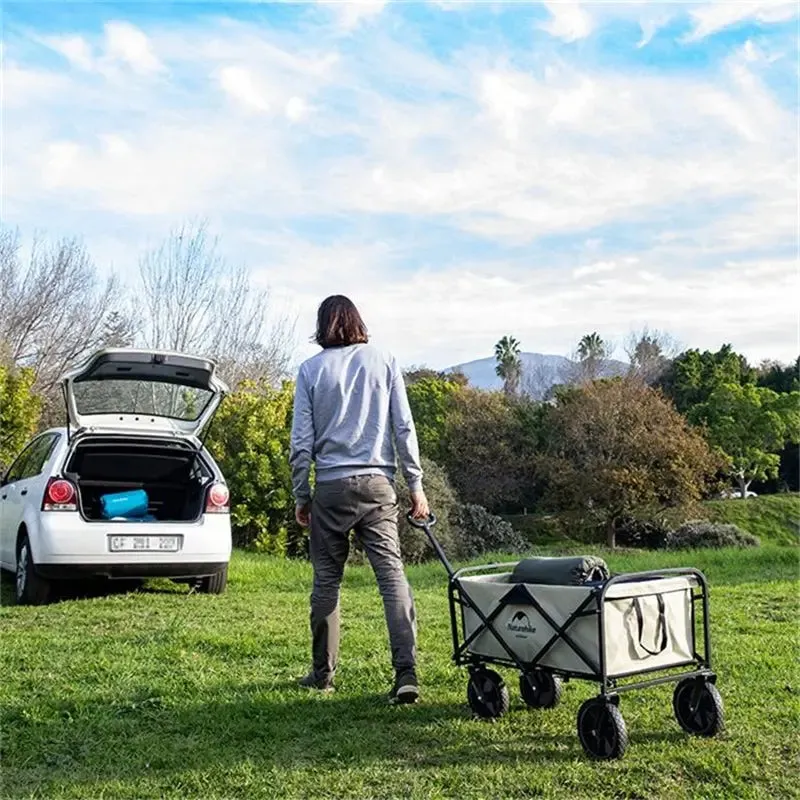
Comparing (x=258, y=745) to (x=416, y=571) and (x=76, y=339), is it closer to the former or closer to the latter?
(x=416, y=571)

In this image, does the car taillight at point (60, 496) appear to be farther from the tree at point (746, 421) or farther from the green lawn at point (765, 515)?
the tree at point (746, 421)

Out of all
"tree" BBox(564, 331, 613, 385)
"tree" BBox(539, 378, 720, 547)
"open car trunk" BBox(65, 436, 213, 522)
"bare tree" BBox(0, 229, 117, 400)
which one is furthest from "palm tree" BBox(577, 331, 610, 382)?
"open car trunk" BBox(65, 436, 213, 522)

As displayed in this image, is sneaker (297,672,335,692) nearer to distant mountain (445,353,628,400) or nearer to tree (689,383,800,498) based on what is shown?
tree (689,383,800,498)

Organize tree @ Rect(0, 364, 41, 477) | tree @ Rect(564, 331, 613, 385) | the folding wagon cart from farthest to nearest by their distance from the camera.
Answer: tree @ Rect(564, 331, 613, 385)
tree @ Rect(0, 364, 41, 477)
the folding wagon cart

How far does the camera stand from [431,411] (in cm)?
3134

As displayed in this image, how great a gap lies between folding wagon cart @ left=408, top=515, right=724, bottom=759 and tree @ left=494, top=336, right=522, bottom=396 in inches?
1943

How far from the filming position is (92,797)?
3215 mm

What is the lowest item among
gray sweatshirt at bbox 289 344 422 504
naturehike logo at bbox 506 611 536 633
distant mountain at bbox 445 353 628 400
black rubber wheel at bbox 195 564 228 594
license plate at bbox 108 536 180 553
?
black rubber wheel at bbox 195 564 228 594

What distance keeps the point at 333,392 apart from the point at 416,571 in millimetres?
7539

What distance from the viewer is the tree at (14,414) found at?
14031 millimetres

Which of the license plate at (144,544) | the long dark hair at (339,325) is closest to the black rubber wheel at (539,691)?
the long dark hair at (339,325)

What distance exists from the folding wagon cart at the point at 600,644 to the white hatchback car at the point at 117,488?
3.85 metres

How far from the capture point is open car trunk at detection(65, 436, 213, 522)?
25.5 ft

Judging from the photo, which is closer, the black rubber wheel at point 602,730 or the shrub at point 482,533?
the black rubber wheel at point 602,730
